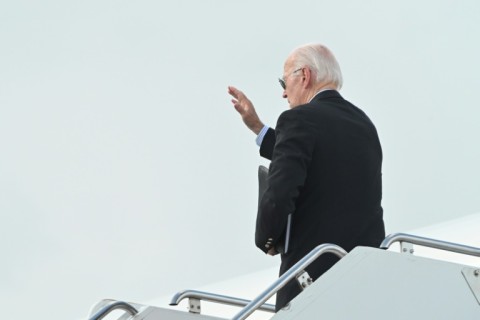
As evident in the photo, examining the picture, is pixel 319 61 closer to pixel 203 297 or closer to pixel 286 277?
pixel 203 297

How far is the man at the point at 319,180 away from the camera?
5.89 m

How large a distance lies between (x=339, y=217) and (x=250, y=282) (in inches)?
350

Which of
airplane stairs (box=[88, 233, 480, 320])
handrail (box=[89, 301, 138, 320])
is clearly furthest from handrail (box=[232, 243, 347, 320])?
handrail (box=[89, 301, 138, 320])

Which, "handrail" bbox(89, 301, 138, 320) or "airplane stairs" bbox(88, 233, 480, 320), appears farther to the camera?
"handrail" bbox(89, 301, 138, 320)

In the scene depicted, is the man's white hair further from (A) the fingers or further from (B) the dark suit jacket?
(A) the fingers

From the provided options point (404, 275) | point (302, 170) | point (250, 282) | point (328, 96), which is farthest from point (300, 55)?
point (250, 282)

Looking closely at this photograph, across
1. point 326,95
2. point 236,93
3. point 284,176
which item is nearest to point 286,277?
point 284,176

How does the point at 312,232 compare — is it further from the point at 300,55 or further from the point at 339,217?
the point at 300,55

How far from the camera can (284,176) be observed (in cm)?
586

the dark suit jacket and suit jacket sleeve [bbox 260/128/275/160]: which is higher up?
suit jacket sleeve [bbox 260/128/275/160]

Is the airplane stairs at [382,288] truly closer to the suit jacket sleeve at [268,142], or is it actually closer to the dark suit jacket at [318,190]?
the dark suit jacket at [318,190]

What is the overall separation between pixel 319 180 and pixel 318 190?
50mm

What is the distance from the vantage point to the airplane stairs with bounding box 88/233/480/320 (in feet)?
17.2

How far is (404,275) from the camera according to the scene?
5508mm
